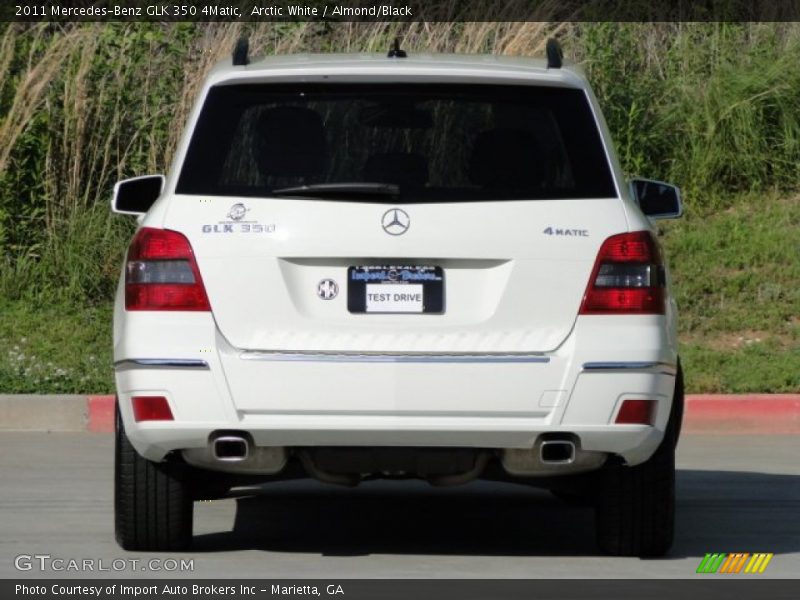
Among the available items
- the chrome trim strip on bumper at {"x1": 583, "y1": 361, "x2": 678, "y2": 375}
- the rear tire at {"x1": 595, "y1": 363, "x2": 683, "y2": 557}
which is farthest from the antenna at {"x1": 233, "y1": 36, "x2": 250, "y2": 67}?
the rear tire at {"x1": 595, "y1": 363, "x2": 683, "y2": 557}

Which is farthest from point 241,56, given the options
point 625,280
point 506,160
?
point 625,280

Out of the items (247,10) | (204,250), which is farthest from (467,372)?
(247,10)

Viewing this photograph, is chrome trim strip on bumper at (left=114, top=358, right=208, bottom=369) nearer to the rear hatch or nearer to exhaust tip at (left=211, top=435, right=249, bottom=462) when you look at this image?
the rear hatch

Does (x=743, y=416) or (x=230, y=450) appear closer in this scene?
(x=230, y=450)

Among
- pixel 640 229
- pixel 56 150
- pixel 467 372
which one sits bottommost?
pixel 56 150

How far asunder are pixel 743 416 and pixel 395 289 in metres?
5.43

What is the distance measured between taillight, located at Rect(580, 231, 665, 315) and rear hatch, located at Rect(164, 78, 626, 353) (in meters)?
0.05

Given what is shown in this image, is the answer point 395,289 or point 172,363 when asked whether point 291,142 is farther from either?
point 172,363

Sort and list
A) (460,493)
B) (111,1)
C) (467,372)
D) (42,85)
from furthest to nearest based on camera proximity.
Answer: (111,1) → (42,85) → (460,493) → (467,372)

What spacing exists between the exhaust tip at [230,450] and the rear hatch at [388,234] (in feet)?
1.10

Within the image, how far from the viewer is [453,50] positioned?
648 inches

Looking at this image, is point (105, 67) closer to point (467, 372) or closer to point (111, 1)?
point (111, 1)

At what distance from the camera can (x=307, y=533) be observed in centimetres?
775

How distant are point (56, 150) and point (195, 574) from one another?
915 centimetres
